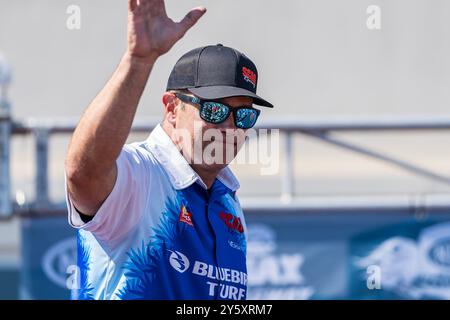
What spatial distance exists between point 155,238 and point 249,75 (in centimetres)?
59

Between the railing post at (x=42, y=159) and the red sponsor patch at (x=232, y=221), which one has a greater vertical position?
the red sponsor patch at (x=232, y=221)

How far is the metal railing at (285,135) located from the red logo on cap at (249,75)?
242 centimetres

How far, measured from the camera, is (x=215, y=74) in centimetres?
288

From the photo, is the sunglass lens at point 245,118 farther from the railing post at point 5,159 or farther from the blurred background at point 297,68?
the blurred background at point 297,68

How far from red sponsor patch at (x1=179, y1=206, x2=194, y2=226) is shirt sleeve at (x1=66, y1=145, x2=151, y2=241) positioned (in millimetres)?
148

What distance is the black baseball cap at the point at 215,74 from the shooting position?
284 cm

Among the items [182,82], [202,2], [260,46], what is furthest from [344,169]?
[182,82]

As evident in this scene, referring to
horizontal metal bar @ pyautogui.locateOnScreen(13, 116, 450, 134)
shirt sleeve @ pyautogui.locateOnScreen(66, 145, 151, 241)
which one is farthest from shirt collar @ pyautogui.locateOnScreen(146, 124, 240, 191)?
horizontal metal bar @ pyautogui.locateOnScreen(13, 116, 450, 134)

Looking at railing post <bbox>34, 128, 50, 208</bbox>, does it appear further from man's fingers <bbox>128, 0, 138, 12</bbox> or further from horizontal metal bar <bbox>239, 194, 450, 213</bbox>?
man's fingers <bbox>128, 0, 138, 12</bbox>

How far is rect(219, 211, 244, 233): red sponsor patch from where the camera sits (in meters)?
2.95

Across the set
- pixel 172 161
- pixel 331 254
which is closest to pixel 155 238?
pixel 172 161

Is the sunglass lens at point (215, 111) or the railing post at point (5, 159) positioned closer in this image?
the sunglass lens at point (215, 111)

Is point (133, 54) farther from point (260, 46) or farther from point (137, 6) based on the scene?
point (260, 46)

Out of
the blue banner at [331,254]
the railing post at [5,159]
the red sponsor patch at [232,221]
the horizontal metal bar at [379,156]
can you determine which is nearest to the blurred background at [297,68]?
the horizontal metal bar at [379,156]
